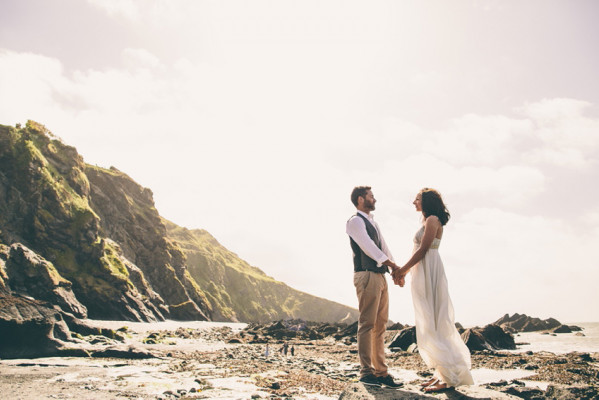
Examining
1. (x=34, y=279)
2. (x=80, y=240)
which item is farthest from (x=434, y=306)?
(x=80, y=240)

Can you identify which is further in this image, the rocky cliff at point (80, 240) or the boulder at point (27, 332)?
the rocky cliff at point (80, 240)

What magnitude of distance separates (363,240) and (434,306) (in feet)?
4.94

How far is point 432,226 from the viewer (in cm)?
545

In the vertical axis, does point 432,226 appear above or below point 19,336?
above

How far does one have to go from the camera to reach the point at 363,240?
5.84 metres

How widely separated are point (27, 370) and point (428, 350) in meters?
11.0

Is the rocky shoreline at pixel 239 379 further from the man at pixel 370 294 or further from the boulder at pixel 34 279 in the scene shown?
the boulder at pixel 34 279

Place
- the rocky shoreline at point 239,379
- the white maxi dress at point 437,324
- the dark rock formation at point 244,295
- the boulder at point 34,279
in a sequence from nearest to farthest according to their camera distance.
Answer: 1. the white maxi dress at point 437,324
2. the rocky shoreline at point 239,379
3. the boulder at point 34,279
4. the dark rock formation at point 244,295

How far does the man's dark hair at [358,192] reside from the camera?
6.46m

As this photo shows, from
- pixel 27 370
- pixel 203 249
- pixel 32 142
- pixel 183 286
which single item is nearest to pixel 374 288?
pixel 27 370

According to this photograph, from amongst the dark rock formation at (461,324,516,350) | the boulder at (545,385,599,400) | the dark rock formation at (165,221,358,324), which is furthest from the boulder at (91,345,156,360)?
the dark rock formation at (165,221,358,324)

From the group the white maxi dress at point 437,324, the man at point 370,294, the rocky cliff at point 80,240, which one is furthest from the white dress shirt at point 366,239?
the rocky cliff at point 80,240

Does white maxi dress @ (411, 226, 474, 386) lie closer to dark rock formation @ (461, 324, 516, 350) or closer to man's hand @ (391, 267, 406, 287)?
man's hand @ (391, 267, 406, 287)

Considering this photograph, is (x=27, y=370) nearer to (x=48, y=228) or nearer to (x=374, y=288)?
(x=374, y=288)
